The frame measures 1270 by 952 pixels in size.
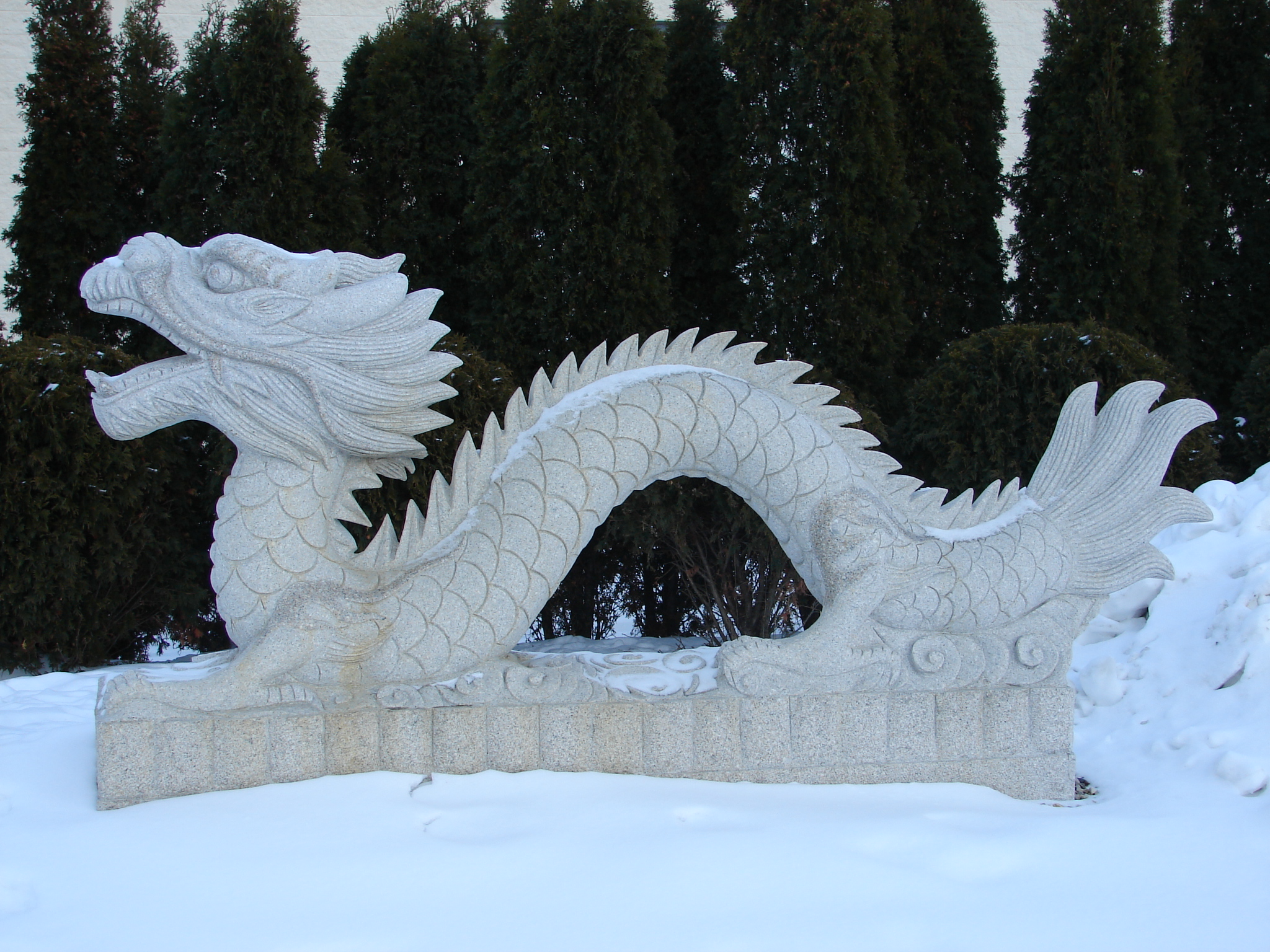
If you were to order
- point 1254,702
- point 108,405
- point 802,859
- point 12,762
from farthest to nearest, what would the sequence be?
point 1254,702 → point 12,762 → point 108,405 → point 802,859

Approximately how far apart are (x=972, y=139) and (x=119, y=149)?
17.5 ft

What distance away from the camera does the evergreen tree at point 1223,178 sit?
22.6 ft

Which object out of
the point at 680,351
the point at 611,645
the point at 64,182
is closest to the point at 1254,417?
the point at 611,645

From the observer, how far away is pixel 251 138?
5277 millimetres

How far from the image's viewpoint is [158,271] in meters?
2.66

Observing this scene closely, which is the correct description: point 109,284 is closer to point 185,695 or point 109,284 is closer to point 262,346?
point 262,346

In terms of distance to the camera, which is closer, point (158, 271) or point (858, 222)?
point (158, 271)

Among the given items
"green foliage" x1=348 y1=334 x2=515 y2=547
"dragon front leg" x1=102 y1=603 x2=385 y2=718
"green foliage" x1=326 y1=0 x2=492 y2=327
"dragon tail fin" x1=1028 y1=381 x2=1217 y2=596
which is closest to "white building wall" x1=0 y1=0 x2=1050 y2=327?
"green foliage" x1=326 y1=0 x2=492 y2=327

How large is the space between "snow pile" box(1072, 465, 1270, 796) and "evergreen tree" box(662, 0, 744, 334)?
110 inches

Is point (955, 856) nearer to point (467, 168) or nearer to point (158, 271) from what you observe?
point (158, 271)

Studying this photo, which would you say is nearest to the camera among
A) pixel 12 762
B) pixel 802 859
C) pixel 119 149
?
pixel 802 859

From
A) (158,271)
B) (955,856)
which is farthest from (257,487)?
(955,856)

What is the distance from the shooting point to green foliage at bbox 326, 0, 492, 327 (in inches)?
239

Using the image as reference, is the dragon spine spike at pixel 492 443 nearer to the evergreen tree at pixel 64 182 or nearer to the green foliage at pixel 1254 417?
the evergreen tree at pixel 64 182
